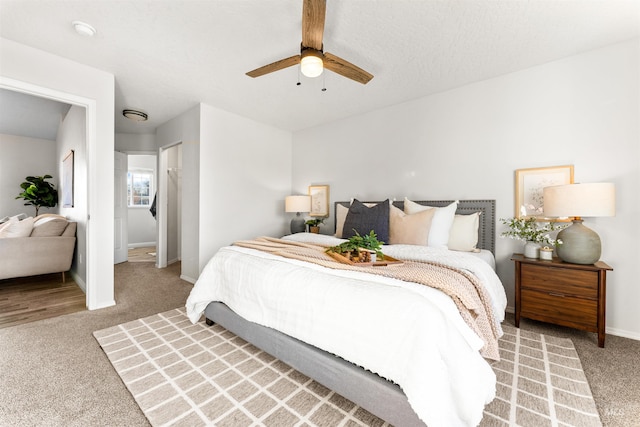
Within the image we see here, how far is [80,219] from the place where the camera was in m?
3.67

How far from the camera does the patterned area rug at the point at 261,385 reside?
139cm

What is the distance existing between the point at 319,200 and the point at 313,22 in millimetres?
3073

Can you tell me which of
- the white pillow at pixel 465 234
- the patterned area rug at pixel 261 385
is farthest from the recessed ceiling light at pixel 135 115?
the white pillow at pixel 465 234

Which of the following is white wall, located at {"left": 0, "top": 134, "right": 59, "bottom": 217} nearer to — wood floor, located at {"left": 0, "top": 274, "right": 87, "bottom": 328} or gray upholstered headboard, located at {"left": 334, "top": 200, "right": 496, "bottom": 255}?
wood floor, located at {"left": 0, "top": 274, "right": 87, "bottom": 328}

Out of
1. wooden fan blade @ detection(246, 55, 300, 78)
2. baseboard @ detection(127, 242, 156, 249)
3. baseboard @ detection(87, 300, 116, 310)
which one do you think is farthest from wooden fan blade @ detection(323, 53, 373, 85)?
baseboard @ detection(127, 242, 156, 249)

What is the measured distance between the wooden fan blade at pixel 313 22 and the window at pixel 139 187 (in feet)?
22.9

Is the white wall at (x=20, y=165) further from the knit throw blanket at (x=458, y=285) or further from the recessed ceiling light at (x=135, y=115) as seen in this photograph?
the knit throw blanket at (x=458, y=285)

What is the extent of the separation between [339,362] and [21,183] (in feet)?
23.4

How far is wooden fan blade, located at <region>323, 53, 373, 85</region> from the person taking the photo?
1.95 meters

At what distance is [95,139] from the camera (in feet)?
9.25

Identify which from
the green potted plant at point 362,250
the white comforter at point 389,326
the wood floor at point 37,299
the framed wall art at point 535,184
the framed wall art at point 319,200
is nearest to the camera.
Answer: the white comforter at point 389,326

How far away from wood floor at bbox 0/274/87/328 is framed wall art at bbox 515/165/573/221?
185 inches

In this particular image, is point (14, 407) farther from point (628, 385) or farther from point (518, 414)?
point (628, 385)

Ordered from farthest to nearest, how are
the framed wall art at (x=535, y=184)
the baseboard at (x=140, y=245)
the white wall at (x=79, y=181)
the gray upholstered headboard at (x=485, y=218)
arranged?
1. the baseboard at (x=140, y=245)
2. the white wall at (x=79, y=181)
3. the gray upholstered headboard at (x=485, y=218)
4. the framed wall art at (x=535, y=184)
